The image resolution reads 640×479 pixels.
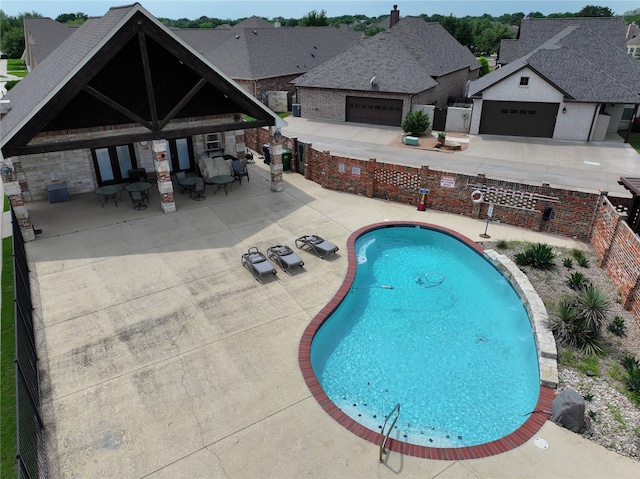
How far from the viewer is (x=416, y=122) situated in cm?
2912

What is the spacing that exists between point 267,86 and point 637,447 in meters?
38.3

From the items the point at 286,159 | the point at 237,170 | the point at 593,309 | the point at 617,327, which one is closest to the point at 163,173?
the point at 237,170

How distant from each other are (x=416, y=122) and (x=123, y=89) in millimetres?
18825

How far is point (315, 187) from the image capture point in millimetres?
20406

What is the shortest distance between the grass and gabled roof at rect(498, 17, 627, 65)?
1671 inches

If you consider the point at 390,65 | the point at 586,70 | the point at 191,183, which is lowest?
the point at 191,183

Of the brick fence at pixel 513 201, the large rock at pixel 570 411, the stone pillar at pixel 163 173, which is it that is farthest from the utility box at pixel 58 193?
the large rock at pixel 570 411

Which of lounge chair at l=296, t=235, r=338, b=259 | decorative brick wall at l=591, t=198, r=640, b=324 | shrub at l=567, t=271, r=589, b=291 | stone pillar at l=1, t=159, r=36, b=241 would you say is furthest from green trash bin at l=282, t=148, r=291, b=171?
shrub at l=567, t=271, r=589, b=291

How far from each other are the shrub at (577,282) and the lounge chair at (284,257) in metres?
8.00

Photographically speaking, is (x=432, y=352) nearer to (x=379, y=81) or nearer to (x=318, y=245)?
(x=318, y=245)

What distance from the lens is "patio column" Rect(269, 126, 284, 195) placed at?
18250 mm

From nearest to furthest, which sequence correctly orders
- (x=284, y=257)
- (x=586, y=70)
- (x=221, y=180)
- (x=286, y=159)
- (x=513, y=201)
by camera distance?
(x=284, y=257)
(x=513, y=201)
(x=221, y=180)
(x=286, y=159)
(x=586, y=70)

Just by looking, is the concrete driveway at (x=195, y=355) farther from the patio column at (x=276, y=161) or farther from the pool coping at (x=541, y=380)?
the patio column at (x=276, y=161)

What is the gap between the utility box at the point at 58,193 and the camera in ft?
58.5
